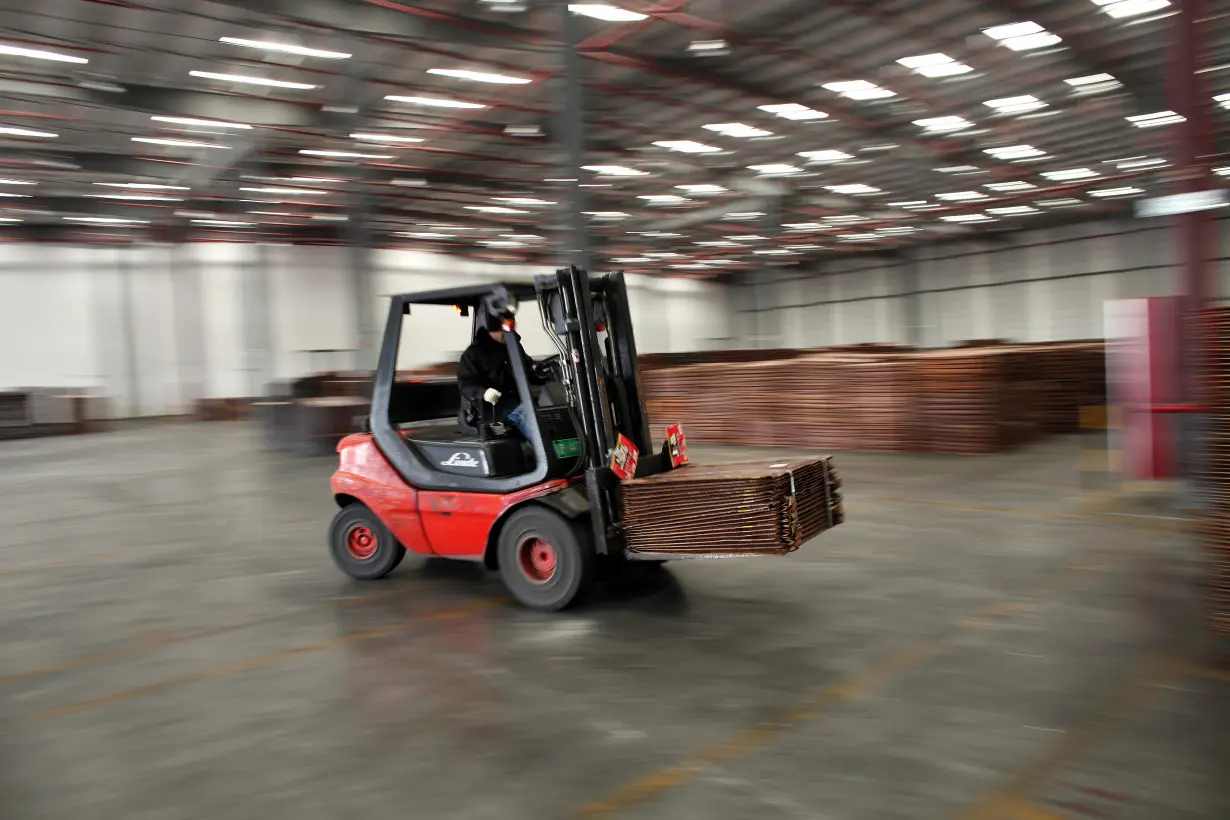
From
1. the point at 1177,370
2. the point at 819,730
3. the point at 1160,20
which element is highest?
the point at 1160,20

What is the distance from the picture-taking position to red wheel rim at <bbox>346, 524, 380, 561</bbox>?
6.24 metres

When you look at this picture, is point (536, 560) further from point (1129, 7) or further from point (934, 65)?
point (934, 65)

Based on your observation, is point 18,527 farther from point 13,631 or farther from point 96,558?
point 13,631

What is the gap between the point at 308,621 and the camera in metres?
5.24

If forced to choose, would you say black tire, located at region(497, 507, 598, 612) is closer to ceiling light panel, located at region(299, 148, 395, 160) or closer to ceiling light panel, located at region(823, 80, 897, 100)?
ceiling light panel, located at region(823, 80, 897, 100)

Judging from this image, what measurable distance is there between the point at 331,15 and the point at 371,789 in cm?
1084

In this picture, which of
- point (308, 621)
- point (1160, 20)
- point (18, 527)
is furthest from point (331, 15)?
point (1160, 20)

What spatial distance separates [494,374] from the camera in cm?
536

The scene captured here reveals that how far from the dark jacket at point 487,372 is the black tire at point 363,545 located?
1.36 meters

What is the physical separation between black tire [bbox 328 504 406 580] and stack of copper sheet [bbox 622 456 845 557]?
6.71ft

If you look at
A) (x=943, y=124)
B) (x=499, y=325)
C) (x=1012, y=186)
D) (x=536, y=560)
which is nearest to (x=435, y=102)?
(x=943, y=124)

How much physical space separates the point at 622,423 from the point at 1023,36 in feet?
36.6

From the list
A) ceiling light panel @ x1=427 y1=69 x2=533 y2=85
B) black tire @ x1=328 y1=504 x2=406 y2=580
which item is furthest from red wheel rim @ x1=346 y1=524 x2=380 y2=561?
ceiling light panel @ x1=427 y1=69 x2=533 y2=85

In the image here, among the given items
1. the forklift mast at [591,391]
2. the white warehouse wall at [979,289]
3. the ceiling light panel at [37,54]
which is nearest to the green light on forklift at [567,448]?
Result: the forklift mast at [591,391]
